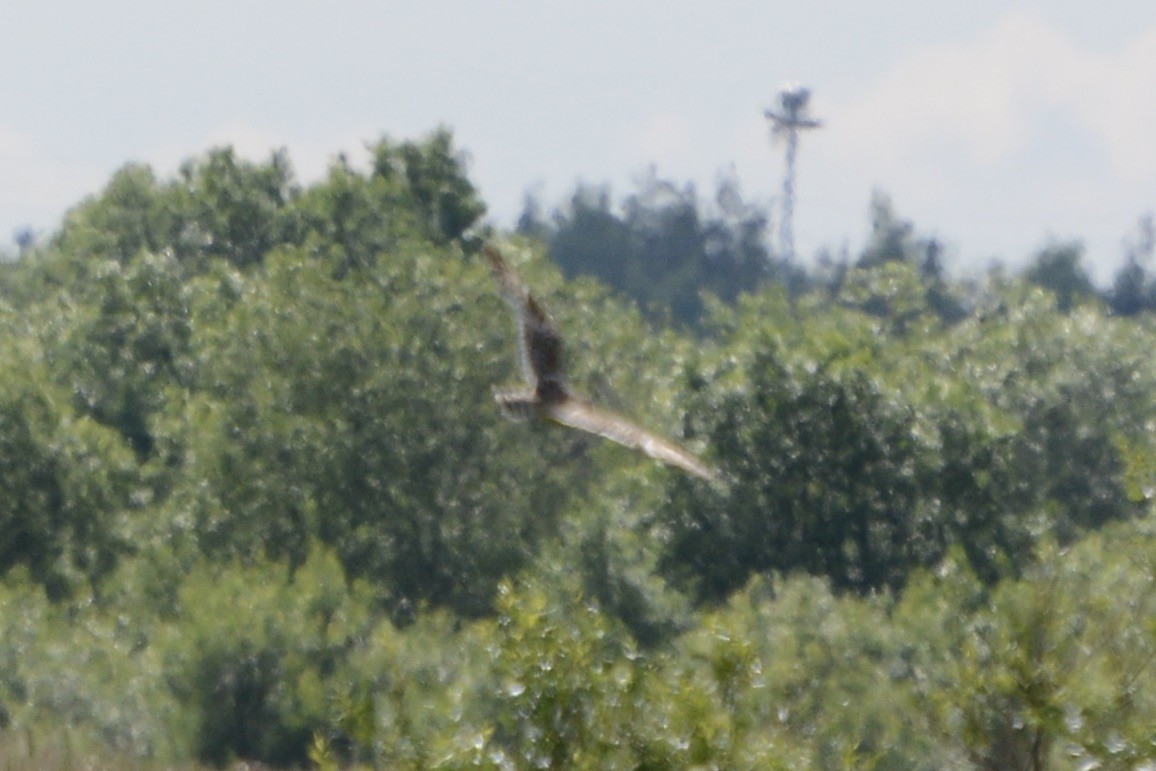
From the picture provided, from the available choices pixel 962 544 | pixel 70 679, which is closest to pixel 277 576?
pixel 70 679

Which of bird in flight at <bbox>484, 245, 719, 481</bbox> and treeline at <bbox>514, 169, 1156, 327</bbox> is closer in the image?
bird in flight at <bbox>484, 245, 719, 481</bbox>

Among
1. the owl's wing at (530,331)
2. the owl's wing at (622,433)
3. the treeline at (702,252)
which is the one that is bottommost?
the treeline at (702,252)

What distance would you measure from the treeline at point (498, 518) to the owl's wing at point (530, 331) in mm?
1201

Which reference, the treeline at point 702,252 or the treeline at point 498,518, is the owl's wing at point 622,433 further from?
the treeline at point 702,252

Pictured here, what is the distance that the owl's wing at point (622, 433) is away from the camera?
10.7 metres

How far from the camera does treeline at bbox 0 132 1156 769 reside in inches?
462

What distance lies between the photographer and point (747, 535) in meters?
34.0

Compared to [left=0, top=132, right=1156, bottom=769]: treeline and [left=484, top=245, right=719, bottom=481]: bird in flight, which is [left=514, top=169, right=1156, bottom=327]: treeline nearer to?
[left=0, top=132, right=1156, bottom=769]: treeline

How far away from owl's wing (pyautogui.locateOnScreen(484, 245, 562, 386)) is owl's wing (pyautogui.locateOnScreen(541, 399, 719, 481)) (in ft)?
0.80

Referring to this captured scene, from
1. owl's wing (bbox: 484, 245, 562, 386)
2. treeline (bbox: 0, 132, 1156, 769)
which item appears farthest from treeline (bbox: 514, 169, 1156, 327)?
owl's wing (bbox: 484, 245, 562, 386)

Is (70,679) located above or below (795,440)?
below

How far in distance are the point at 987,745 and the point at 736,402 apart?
22.6 metres

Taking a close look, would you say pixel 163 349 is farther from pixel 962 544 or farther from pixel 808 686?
pixel 808 686

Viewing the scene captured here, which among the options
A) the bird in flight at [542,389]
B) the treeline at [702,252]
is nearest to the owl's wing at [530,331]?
the bird in flight at [542,389]
